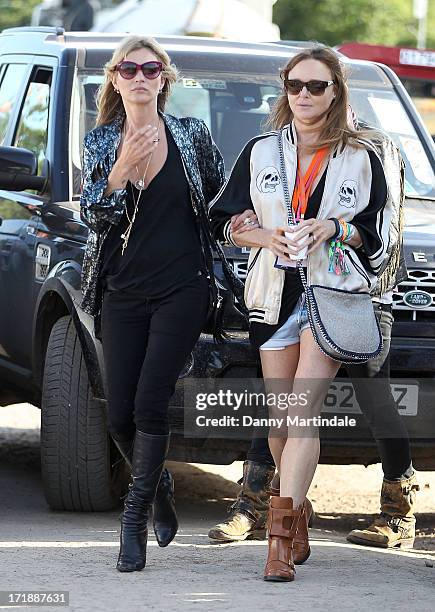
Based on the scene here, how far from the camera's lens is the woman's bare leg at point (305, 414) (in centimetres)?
480

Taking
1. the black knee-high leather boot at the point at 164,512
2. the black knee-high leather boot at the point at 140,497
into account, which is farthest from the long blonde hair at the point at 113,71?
the black knee-high leather boot at the point at 164,512

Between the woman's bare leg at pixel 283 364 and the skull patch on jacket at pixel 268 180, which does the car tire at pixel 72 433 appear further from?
the skull patch on jacket at pixel 268 180

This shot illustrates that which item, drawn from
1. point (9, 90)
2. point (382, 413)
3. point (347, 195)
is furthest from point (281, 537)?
point (9, 90)

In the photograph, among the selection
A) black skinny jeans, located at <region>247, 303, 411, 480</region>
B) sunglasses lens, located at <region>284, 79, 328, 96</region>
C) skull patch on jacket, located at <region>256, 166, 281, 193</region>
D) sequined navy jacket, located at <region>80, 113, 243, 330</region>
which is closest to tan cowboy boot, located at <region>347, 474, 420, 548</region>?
black skinny jeans, located at <region>247, 303, 411, 480</region>

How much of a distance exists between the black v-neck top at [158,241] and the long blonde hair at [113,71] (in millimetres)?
276

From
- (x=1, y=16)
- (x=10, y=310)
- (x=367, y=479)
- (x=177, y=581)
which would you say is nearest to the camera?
(x=177, y=581)

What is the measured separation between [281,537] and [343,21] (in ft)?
208

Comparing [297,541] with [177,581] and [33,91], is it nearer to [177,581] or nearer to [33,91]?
[177,581]

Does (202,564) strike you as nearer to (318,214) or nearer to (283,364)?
(283,364)

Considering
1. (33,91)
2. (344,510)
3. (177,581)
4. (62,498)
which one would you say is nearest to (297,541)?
(177,581)

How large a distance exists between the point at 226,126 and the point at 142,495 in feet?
8.06

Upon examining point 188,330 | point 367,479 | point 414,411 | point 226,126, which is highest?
point 226,126

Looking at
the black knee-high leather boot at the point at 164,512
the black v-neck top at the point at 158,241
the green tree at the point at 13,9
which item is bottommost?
the black knee-high leather boot at the point at 164,512

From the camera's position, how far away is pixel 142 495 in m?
4.96
